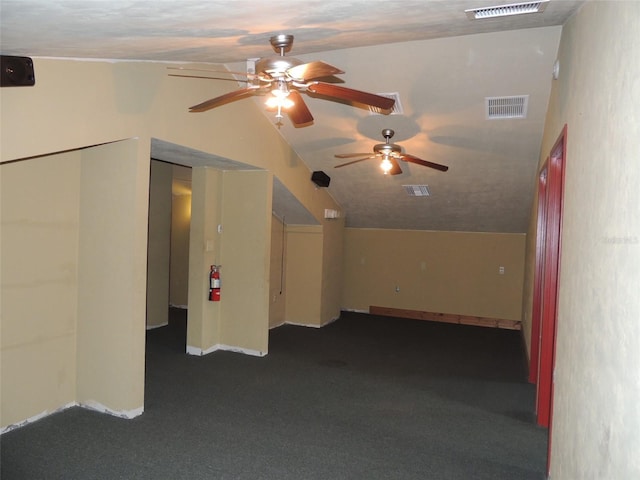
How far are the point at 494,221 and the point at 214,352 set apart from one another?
4.98 metres

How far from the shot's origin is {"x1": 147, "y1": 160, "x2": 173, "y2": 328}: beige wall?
7.18 metres

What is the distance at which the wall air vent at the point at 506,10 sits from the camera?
2808 millimetres

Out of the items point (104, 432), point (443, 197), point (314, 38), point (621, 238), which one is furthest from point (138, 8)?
point (443, 197)

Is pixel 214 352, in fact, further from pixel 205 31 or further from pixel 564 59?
pixel 564 59

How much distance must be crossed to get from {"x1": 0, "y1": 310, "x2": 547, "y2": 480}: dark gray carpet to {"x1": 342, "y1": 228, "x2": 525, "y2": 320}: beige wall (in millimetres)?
2207

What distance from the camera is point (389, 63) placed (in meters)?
4.38

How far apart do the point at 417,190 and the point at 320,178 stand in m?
1.50

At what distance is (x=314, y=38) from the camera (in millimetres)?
3152

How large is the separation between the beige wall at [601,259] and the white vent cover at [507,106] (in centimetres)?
168

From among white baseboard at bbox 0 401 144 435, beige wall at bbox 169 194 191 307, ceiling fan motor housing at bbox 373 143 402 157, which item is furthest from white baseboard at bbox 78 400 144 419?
beige wall at bbox 169 194 191 307

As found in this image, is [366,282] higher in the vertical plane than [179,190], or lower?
lower

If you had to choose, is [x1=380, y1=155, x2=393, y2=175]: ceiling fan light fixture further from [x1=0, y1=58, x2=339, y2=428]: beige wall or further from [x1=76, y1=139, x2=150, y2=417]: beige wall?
[x1=76, y1=139, x2=150, y2=417]: beige wall

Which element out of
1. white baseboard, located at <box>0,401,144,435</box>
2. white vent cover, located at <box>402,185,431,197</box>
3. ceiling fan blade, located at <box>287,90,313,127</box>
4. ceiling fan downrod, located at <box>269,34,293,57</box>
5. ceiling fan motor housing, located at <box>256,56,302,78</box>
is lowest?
white baseboard, located at <box>0,401,144,435</box>

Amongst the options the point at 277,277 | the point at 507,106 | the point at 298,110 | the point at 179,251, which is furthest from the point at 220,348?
the point at 507,106
